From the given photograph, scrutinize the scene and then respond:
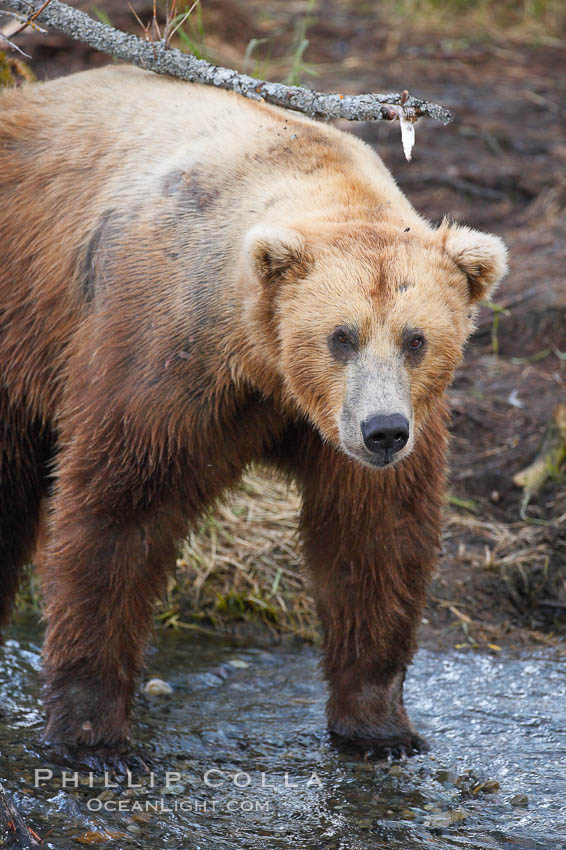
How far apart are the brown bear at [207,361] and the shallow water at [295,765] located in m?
0.25

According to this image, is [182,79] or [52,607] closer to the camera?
[52,607]

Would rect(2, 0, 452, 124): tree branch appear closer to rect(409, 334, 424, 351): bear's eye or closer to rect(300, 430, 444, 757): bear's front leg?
rect(409, 334, 424, 351): bear's eye

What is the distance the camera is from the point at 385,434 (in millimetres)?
4211

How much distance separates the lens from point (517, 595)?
7.03m

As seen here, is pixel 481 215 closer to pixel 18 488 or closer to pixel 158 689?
pixel 158 689

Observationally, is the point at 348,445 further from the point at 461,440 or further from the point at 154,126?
the point at 461,440

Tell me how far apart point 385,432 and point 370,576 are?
1308mm

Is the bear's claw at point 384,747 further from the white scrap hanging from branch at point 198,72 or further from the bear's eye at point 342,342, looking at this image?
the white scrap hanging from branch at point 198,72

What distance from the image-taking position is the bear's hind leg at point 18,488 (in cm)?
573

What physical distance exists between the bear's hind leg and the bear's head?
162cm

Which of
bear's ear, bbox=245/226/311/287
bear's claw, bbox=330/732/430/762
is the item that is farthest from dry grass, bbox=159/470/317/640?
bear's ear, bbox=245/226/311/287

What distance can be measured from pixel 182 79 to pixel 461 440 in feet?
10.9

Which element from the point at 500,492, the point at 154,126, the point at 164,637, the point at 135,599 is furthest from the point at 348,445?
the point at 500,492

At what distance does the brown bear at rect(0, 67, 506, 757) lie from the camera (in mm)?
4477
